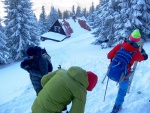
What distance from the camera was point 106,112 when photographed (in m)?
5.66

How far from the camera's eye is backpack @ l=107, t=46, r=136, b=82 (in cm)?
464

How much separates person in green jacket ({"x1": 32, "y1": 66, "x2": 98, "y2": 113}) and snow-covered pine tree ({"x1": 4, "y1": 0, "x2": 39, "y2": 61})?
1898 cm

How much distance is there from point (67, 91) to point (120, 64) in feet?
6.80

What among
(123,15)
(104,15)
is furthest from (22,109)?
(104,15)

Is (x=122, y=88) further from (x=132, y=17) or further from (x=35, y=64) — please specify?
(x=132, y=17)

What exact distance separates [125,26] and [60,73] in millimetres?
13432

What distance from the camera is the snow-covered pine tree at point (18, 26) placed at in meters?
21.5

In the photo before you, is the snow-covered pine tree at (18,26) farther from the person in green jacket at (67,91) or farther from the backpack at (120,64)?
the person in green jacket at (67,91)

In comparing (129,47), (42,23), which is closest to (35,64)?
(129,47)

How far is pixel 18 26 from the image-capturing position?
21.2m

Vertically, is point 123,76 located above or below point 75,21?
above

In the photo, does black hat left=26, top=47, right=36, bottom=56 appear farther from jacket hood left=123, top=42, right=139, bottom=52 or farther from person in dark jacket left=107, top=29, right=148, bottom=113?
jacket hood left=123, top=42, right=139, bottom=52

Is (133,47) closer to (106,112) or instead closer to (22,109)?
(106,112)

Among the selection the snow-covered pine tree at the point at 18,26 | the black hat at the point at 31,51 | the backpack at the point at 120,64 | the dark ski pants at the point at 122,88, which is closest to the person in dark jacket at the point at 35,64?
the black hat at the point at 31,51
